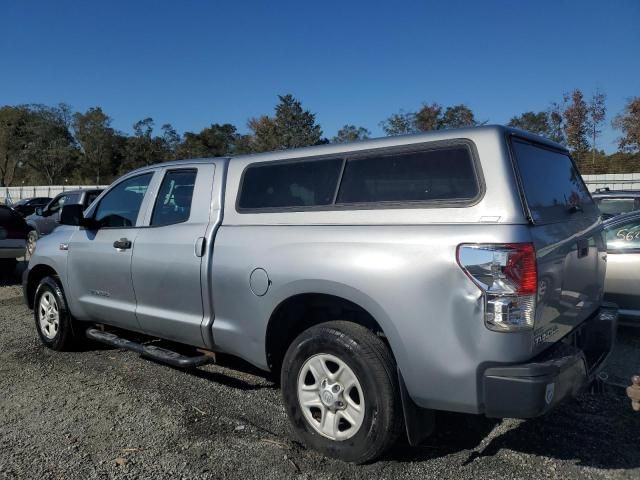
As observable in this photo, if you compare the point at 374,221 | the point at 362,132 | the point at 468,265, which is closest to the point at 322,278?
the point at 374,221

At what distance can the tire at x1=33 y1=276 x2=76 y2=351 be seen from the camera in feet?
18.5

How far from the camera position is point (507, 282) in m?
2.76

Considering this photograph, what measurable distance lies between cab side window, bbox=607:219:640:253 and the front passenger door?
494 centimetres

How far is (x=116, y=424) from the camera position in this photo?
403cm

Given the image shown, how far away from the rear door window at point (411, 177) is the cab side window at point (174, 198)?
149 cm

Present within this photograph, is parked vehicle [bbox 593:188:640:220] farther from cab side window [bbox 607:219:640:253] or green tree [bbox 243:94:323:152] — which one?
green tree [bbox 243:94:323:152]

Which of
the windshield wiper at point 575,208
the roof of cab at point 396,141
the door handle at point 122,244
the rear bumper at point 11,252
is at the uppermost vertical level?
the roof of cab at point 396,141

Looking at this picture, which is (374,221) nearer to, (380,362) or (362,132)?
(380,362)

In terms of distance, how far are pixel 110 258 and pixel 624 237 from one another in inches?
211

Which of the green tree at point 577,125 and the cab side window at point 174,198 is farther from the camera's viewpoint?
the green tree at point 577,125

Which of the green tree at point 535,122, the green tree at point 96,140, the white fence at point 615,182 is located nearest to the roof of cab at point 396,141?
the white fence at point 615,182

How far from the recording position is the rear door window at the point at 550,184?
3139 mm

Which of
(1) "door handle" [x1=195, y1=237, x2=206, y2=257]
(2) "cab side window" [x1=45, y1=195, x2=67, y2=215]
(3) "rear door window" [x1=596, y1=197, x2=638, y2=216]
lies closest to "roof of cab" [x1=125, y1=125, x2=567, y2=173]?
(1) "door handle" [x1=195, y1=237, x2=206, y2=257]

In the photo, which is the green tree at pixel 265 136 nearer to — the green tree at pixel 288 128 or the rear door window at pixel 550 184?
the green tree at pixel 288 128
